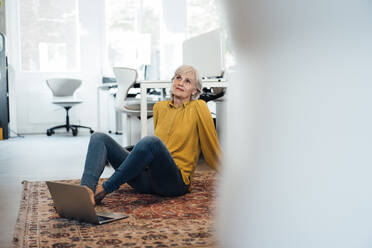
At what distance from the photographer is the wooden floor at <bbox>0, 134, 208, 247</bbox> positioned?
2152mm

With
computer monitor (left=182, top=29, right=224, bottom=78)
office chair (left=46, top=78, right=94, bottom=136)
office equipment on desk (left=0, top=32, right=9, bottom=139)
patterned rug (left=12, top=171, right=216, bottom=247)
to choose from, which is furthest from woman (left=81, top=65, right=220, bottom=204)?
office chair (left=46, top=78, right=94, bottom=136)

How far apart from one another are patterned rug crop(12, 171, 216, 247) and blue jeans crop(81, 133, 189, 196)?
0.26 feet

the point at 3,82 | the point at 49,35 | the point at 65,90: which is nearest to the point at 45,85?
the point at 65,90

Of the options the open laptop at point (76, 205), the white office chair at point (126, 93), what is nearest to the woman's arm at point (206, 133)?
the open laptop at point (76, 205)

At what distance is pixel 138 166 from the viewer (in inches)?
79.7

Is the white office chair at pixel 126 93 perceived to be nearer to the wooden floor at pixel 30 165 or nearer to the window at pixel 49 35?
the wooden floor at pixel 30 165

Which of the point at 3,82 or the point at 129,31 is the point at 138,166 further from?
the point at 129,31

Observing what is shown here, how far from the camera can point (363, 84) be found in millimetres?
371

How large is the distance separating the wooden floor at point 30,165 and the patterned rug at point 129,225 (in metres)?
0.06

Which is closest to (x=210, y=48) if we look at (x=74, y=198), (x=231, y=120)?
(x=74, y=198)

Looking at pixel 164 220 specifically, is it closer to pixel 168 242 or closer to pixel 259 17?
pixel 168 242

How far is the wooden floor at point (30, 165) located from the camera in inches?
84.7

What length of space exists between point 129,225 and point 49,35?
575 centimetres

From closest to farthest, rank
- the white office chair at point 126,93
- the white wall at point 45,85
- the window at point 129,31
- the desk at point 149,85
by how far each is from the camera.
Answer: the desk at point 149,85 < the white office chair at point 126,93 < the white wall at point 45,85 < the window at point 129,31
